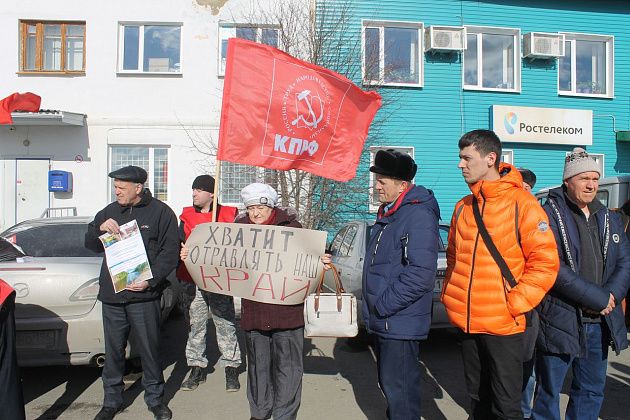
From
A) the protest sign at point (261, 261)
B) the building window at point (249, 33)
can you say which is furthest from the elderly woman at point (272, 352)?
the building window at point (249, 33)

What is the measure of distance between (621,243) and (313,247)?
6.79ft

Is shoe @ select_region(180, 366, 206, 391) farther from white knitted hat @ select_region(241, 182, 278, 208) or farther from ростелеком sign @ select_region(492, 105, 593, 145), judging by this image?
ростелеком sign @ select_region(492, 105, 593, 145)

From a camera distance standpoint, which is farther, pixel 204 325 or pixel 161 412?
pixel 204 325

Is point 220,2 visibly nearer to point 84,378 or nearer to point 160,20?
point 160,20

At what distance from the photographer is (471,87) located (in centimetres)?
1438

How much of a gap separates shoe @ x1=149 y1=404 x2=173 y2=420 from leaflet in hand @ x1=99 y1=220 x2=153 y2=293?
105 centimetres

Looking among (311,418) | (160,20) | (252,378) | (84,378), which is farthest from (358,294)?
(160,20)

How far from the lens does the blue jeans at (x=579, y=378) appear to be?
3334mm

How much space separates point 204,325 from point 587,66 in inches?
580

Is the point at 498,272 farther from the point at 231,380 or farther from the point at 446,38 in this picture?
the point at 446,38

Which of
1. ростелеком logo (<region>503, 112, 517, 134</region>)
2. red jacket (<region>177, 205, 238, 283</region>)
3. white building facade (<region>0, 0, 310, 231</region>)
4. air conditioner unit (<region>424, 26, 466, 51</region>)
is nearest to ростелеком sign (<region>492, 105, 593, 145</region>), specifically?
ростелеком logo (<region>503, 112, 517, 134</region>)

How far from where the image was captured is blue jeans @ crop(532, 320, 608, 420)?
3334 millimetres

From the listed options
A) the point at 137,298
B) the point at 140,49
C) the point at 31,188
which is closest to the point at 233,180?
the point at 140,49

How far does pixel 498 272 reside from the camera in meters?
2.86
